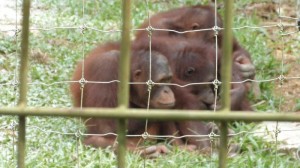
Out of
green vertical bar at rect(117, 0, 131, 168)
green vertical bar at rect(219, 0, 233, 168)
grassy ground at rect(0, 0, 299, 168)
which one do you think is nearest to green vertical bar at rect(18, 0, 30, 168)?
green vertical bar at rect(117, 0, 131, 168)

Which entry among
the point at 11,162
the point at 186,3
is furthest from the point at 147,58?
the point at 186,3

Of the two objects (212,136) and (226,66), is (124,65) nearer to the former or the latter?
(226,66)

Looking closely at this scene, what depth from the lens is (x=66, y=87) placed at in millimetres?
6539

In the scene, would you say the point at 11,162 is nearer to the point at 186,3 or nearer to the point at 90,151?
the point at 90,151

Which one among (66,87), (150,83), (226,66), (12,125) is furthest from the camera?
(66,87)

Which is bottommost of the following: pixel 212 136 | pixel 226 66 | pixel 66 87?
pixel 212 136

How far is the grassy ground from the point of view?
4.87m

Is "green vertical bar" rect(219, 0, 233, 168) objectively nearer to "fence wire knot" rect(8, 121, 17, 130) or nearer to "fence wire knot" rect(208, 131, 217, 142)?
"fence wire knot" rect(208, 131, 217, 142)

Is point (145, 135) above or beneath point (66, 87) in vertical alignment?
beneath

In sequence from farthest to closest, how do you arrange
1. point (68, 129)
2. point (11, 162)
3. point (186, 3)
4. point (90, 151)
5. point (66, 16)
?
point (186, 3)
point (66, 16)
point (68, 129)
point (90, 151)
point (11, 162)

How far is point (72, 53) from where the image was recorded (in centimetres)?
721

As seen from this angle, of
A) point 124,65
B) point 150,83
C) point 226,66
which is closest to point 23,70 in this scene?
point 124,65

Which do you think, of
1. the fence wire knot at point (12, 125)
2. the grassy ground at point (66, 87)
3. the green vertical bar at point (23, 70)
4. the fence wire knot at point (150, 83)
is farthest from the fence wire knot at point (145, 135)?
the green vertical bar at point (23, 70)

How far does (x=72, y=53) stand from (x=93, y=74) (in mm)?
1611
